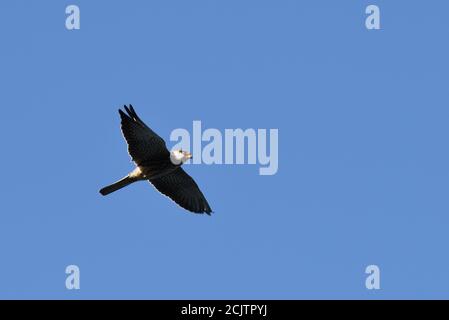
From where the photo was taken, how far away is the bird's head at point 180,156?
27.7 metres

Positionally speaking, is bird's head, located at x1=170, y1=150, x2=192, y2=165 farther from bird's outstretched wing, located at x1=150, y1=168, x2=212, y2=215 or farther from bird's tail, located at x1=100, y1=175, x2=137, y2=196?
bird's tail, located at x1=100, y1=175, x2=137, y2=196

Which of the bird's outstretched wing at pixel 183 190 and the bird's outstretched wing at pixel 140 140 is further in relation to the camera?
the bird's outstretched wing at pixel 183 190

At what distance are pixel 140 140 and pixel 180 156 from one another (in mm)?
1031

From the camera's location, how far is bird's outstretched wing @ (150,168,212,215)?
2884 centimetres

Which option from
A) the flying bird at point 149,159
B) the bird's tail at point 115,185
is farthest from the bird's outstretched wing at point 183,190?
the bird's tail at point 115,185

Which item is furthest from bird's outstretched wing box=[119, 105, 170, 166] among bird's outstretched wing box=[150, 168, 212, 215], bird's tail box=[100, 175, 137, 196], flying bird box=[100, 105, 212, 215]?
bird's outstretched wing box=[150, 168, 212, 215]

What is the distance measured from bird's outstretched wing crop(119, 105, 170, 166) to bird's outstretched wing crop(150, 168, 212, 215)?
0.93 meters

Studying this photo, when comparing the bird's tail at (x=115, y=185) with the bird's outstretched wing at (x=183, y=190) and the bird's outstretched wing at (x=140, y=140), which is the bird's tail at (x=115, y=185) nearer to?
the bird's outstretched wing at (x=140, y=140)

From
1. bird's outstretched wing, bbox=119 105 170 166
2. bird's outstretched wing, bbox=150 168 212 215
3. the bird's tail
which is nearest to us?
bird's outstretched wing, bbox=119 105 170 166

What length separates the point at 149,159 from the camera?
A: 2794 centimetres

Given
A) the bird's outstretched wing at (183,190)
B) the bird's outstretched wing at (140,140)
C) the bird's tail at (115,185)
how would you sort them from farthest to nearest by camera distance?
the bird's outstretched wing at (183,190)
the bird's tail at (115,185)
the bird's outstretched wing at (140,140)

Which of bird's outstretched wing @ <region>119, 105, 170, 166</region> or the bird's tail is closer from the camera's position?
bird's outstretched wing @ <region>119, 105, 170, 166</region>
